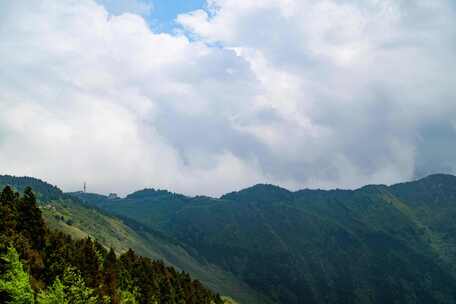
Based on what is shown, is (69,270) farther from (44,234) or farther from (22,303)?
(22,303)

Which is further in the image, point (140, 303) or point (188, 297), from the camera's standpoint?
point (188, 297)

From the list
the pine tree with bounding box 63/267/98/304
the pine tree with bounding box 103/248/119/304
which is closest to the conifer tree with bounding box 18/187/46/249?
the pine tree with bounding box 63/267/98/304

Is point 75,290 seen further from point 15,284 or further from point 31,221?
point 31,221

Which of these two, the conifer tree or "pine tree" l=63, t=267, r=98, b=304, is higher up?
the conifer tree

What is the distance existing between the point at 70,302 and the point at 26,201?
89.5ft

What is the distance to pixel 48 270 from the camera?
93125 mm

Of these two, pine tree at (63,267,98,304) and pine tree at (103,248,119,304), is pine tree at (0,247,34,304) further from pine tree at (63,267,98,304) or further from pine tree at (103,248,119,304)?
pine tree at (103,248,119,304)

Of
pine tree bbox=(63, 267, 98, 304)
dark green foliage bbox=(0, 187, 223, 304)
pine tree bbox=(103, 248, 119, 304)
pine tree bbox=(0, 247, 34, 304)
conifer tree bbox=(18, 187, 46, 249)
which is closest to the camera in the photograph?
pine tree bbox=(0, 247, 34, 304)

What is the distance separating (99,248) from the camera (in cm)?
14950

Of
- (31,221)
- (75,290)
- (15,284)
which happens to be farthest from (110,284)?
(15,284)

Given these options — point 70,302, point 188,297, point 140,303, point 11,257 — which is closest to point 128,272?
point 140,303

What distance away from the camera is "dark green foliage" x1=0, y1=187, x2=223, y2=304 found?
2940 inches

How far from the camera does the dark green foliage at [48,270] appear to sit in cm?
7469

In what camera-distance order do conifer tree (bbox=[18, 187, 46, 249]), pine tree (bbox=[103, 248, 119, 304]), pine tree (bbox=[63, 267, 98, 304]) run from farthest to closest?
pine tree (bbox=[103, 248, 119, 304]) → conifer tree (bbox=[18, 187, 46, 249]) → pine tree (bbox=[63, 267, 98, 304])
